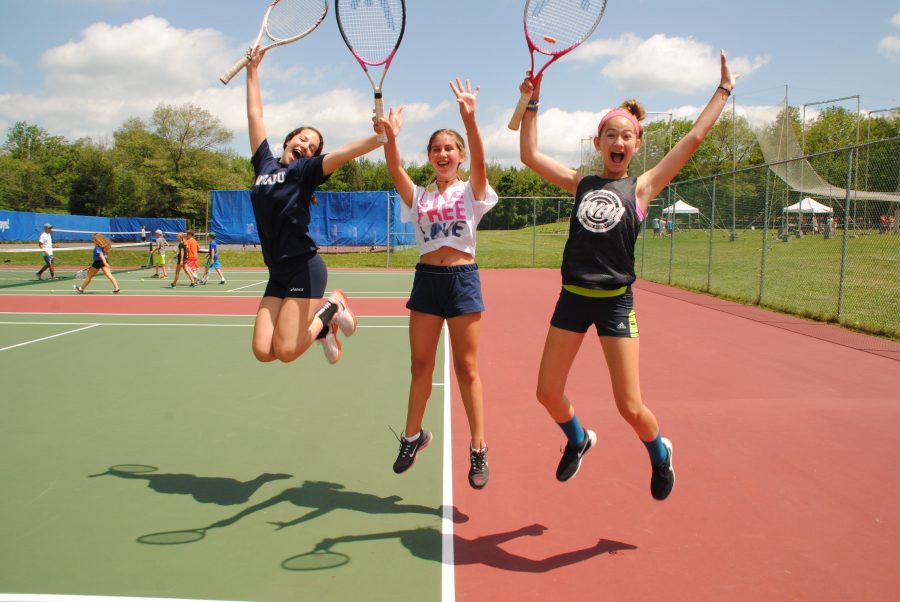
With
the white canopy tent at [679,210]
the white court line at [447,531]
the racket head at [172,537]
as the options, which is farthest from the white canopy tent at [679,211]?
the racket head at [172,537]

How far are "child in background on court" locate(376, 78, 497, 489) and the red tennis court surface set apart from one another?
659 millimetres

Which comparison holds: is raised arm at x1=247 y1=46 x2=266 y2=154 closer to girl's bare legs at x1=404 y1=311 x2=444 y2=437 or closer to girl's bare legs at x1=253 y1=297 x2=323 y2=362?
girl's bare legs at x1=253 y1=297 x2=323 y2=362

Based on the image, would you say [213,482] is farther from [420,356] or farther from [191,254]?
[191,254]

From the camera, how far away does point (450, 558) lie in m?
3.36

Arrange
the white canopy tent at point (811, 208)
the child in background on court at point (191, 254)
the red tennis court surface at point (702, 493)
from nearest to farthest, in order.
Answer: the red tennis court surface at point (702, 493) < the child in background on court at point (191, 254) < the white canopy tent at point (811, 208)

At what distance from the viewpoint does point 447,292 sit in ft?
12.8

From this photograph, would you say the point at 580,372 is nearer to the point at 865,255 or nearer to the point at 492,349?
the point at 492,349

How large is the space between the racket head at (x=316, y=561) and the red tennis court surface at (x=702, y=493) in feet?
2.15

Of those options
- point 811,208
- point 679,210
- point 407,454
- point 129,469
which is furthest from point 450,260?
point 679,210

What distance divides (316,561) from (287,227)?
2.12 meters

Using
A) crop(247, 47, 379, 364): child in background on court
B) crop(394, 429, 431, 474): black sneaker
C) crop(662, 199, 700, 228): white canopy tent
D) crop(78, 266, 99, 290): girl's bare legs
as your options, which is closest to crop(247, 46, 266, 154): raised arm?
crop(247, 47, 379, 364): child in background on court

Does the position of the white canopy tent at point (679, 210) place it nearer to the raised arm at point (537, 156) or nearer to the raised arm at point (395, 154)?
the raised arm at point (537, 156)

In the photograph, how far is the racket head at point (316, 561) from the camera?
3.26 meters

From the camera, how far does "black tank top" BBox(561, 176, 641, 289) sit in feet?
11.4
